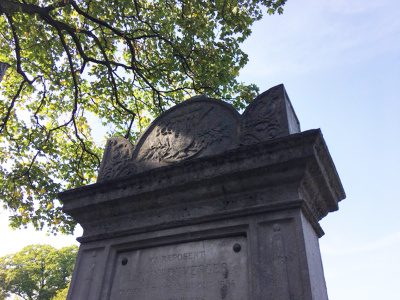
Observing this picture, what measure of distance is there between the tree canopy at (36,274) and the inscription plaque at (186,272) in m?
31.7

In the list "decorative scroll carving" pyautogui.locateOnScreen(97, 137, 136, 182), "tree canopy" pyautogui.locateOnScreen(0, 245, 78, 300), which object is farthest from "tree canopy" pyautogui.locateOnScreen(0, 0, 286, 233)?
"tree canopy" pyautogui.locateOnScreen(0, 245, 78, 300)

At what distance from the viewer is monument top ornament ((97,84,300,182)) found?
2.88m

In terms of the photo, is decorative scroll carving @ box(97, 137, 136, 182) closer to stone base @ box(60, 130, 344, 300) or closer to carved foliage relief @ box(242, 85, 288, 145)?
stone base @ box(60, 130, 344, 300)

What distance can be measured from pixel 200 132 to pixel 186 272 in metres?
1.37

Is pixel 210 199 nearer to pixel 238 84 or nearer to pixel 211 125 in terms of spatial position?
pixel 211 125

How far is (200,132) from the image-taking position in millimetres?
3225

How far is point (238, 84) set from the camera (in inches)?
380

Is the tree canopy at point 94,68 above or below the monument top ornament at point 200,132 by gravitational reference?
above

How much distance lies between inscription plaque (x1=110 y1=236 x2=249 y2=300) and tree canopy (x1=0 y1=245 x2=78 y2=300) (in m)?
31.7

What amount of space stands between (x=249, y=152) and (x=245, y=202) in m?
0.43

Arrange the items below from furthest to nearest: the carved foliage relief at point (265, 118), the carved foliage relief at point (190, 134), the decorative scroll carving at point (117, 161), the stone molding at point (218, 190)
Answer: the decorative scroll carving at point (117, 161) < the carved foliage relief at point (190, 134) < the carved foliage relief at point (265, 118) < the stone molding at point (218, 190)

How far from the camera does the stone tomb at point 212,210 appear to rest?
238cm

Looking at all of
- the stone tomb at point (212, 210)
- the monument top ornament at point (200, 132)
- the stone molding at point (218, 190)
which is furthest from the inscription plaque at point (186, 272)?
the monument top ornament at point (200, 132)

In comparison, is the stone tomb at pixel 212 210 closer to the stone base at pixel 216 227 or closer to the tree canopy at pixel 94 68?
the stone base at pixel 216 227
